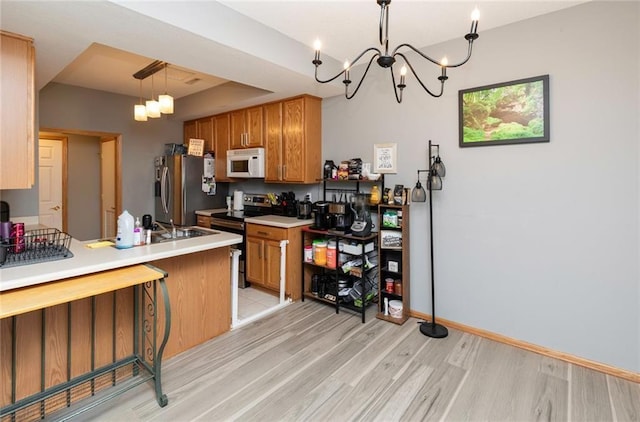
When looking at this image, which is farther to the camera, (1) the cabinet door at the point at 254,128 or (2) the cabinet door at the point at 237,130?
(2) the cabinet door at the point at 237,130

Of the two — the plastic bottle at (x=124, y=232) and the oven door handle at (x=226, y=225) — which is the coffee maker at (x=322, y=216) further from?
the plastic bottle at (x=124, y=232)

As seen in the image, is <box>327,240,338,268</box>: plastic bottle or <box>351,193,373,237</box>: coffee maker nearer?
<box>351,193,373,237</box>: coffee maker

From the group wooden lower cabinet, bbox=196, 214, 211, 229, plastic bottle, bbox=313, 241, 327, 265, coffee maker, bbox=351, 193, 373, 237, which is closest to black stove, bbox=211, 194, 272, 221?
wooden lower cabinet, bbox=196, 214, 211, 229

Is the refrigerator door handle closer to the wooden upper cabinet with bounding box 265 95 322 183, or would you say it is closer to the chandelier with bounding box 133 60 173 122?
the chandelier with bounding box 133 60 173 122

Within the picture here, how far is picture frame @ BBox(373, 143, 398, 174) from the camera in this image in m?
3.11

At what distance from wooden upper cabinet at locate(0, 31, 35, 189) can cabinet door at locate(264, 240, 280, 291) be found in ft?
7.02

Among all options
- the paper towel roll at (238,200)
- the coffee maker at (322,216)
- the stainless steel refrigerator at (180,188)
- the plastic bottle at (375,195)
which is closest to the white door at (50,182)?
the stainless steel refrigerator at (180,188)

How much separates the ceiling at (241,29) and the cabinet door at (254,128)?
91 centimetres

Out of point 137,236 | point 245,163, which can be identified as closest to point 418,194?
point 137,236

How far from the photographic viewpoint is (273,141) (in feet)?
13.4

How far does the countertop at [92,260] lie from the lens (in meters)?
1.59

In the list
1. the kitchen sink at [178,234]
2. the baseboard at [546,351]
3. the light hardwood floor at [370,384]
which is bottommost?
the light hardwood floor at [370,384]

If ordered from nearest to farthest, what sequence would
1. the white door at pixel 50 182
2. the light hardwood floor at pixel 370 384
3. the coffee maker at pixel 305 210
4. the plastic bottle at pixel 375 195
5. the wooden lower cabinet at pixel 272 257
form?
1. the light hardwood floor at pixel 370 384
2. the plastic bottle at pixel 375 195
3. the wooden lower cabinet at pixel 272 257
4. the coffee maker at pixel 305 210
5. the white door at pixel 50 182

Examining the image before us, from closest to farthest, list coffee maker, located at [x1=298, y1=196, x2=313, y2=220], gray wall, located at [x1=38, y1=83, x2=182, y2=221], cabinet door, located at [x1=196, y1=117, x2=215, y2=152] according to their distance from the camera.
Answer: coffee maker, located at [x1=298, y1=196, x2=313, y2=220]
gray wall, located at [x1=38, y1=83, x2=182, y2=221]
cabinet door, located at [x1=196, y1=117, x2=215, y2=152]
